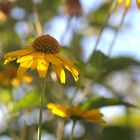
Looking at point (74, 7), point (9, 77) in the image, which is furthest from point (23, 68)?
point (74, 7)

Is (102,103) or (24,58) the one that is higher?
(24,58)

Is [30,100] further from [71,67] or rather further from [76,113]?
[71,67]

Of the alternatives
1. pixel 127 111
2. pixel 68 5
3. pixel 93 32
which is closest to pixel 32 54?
pixel 68 5

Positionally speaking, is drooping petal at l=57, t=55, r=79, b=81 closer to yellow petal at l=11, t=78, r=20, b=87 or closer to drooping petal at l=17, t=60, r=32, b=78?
drooping petal at l=17, t=60, r=32, b=78

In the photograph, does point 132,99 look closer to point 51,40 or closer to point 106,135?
point 106,135

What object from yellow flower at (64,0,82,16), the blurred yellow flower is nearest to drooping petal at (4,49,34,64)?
the blurred yellow flower

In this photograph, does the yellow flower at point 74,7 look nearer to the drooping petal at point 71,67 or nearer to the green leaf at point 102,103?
the green leaf at point 102,103

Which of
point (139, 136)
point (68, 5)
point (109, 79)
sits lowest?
point (139, 136)
